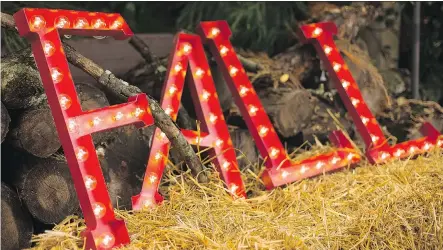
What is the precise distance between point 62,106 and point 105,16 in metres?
Answer: 0.45

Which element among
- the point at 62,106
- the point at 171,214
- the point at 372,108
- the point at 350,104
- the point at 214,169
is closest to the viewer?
the point at 62,106

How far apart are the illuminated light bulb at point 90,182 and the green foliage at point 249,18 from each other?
157 centimetres

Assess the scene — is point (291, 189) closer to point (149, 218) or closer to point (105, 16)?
point (149, 218)

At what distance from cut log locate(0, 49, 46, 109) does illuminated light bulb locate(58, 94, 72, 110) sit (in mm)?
280

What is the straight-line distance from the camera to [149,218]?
2.36 metres

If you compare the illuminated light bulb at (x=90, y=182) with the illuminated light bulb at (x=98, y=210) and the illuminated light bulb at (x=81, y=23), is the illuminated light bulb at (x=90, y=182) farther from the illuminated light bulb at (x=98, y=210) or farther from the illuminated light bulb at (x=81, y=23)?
the illuminated light bulb at (x=81, y=23)

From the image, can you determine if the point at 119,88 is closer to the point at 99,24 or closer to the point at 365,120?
the point at 99,24

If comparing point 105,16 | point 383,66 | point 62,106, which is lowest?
point 383,66

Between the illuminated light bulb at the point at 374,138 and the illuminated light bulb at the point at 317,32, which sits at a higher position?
the illuminated light bulb at the point at 317,32

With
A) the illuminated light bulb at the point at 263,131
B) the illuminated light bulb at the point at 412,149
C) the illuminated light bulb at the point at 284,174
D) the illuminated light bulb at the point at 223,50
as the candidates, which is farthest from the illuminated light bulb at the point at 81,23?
the illuminated light bulb at the point at 412,149

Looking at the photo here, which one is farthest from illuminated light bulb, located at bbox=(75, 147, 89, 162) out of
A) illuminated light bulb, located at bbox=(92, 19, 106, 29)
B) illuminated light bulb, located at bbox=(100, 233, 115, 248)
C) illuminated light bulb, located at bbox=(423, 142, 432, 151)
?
illuminated light bulb, located at bbox=(423, 142, 432, 151)

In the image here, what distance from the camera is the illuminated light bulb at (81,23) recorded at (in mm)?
2332

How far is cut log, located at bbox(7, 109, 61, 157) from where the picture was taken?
2326mm

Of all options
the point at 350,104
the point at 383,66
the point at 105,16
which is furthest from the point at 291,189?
the point at 383,66
